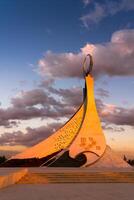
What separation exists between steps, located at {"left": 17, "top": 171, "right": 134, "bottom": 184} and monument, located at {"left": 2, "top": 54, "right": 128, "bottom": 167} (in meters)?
11.8

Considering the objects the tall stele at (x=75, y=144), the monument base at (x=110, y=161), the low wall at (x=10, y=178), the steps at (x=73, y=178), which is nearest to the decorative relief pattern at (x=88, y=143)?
the tall stele at (x=75, y=144)

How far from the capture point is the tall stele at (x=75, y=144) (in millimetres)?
25484

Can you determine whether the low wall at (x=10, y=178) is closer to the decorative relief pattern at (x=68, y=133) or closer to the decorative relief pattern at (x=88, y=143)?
the decorative relief pattern at (x=68, y=133)

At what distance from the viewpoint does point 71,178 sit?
12.6m

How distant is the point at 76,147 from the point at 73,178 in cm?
1336

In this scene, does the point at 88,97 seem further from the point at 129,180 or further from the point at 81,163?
the point at 129,180

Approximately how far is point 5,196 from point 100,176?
254 inches

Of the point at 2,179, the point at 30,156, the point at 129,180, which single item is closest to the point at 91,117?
the point at 30,156

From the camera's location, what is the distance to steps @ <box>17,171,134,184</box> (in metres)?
11.9

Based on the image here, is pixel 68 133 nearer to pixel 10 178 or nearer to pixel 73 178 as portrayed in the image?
pixel 73 178

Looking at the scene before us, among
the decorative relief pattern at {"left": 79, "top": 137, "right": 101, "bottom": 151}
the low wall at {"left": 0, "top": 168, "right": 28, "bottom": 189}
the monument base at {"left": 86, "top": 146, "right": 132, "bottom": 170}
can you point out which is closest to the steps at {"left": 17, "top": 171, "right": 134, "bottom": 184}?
the low wall at {"left": 0, "top": 168, "right": 28, "bottom": 189}

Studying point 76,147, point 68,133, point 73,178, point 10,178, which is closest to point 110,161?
point 76,147

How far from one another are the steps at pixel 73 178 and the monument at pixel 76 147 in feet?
38.7

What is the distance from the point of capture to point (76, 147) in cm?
2602
